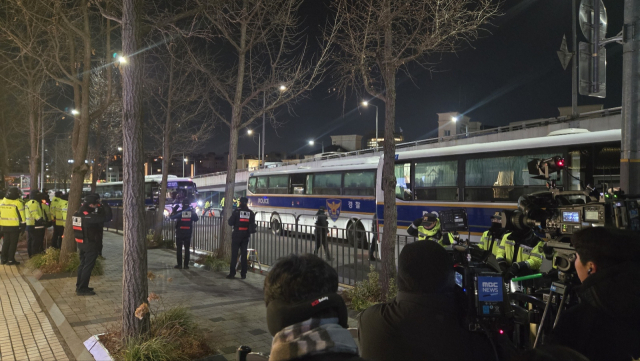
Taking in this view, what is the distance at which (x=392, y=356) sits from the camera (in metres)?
2.16

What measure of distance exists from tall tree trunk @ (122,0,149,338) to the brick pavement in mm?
1074

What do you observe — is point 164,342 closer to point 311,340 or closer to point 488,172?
point 311,340

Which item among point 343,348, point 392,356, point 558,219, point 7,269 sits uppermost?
point 558,219

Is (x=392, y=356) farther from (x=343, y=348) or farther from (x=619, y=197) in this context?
(x=619, y=197)

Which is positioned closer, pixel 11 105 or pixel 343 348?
pixel 343 348

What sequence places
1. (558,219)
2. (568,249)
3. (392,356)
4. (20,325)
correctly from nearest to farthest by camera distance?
(392,356)
(568,249)
(558,219)
(20,325)

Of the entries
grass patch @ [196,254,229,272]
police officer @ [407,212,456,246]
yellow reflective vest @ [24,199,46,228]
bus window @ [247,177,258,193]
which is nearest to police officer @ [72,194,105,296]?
grass patch @ [196,254,229,272]

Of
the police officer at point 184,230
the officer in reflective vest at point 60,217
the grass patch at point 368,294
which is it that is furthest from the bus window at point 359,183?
the officer in reflective vest at point 60,217

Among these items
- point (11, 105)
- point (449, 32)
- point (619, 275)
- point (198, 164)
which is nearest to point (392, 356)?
point (619, 275)

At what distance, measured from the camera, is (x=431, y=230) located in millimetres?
7160

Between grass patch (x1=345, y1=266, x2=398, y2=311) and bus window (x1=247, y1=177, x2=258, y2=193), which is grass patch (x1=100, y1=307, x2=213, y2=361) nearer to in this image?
grass patch (x1=345, y1=266, x2=398, y2=311)

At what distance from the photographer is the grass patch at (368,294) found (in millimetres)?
6680

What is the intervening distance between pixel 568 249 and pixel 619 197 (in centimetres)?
52

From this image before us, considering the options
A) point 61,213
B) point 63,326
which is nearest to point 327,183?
point 61,213
